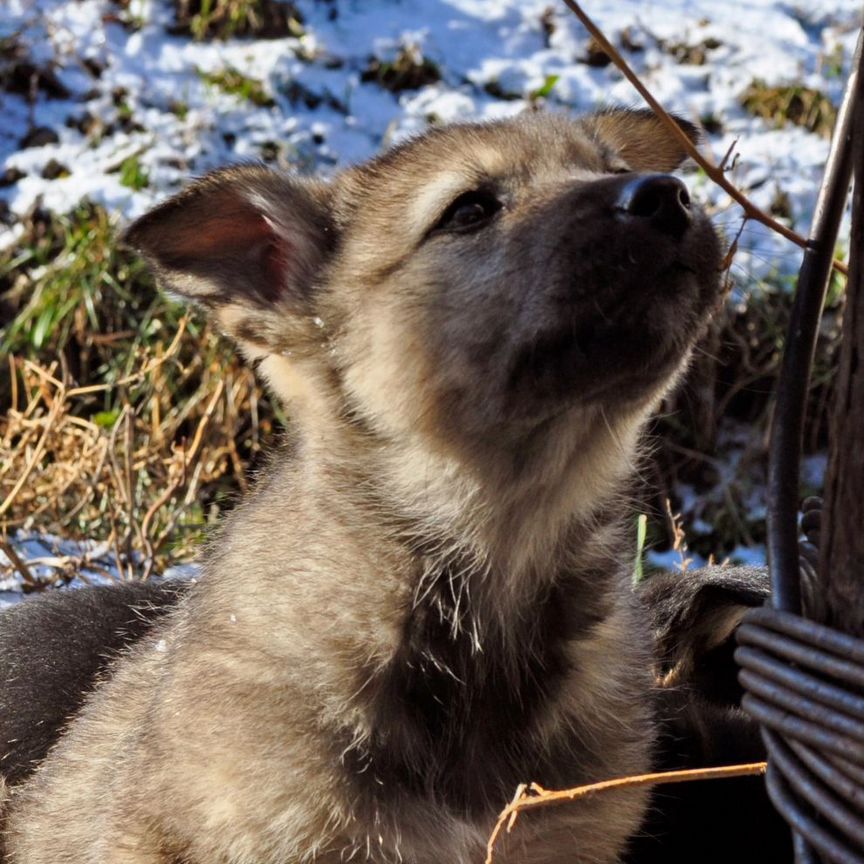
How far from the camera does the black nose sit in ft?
8.02

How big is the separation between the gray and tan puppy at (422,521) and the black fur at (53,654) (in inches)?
18.4

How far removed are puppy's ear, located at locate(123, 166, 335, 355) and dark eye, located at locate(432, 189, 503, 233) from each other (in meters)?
0.36

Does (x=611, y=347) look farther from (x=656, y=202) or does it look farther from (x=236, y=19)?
(x=236, y=19)

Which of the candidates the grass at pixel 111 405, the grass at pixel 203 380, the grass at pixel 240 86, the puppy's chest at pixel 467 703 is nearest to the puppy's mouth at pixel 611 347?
the puppy's chest at pixel 467 703

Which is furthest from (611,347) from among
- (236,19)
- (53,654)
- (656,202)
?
(236,19)

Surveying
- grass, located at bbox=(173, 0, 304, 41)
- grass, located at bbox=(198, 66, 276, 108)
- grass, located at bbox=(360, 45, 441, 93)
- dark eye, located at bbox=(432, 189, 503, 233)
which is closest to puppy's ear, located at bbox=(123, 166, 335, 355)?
dark eye, located at bbox=(432, 189, 503, 233)

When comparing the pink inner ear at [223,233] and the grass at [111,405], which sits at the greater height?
the pink inner ear at [223,233]

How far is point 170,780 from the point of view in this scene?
8.64ft

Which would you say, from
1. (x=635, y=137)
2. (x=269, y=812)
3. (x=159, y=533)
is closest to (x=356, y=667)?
(x=269, y=812)

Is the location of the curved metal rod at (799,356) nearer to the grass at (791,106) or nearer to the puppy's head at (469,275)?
the puppy's head at (469,275)

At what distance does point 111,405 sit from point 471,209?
3.57 m

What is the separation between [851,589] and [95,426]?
365cm

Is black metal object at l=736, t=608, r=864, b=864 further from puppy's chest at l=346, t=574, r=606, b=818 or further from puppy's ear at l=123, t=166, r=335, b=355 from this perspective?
puppy's ear at l=123, t=166, r=335, b=355

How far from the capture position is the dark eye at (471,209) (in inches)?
110
